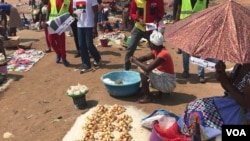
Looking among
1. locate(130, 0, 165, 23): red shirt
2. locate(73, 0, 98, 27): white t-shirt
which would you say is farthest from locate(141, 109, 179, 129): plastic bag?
locate(73, 0, 98, 27): white t-shirt

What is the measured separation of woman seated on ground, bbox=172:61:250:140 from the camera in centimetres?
345

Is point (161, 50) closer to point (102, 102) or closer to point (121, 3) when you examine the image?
point (102, 102)

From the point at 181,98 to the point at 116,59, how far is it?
3279mm

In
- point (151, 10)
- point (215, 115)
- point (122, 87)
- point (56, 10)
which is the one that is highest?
point (151, 10)

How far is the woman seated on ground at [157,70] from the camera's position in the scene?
604 centimetres

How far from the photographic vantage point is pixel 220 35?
312 centimetres

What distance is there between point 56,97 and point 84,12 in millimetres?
2013

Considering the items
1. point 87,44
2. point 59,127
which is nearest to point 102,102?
point 59,127

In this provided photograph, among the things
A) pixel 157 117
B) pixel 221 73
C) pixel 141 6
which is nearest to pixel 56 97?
pixel 141 6

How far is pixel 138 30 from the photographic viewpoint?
752cm

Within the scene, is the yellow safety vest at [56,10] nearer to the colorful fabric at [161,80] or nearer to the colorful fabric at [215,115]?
the colorful fabric at [161,80]

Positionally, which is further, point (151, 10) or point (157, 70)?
point (151, 10)

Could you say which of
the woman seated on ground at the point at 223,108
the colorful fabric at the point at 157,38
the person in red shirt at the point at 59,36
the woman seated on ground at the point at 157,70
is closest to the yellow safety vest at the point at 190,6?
the woman seated on ground at the point at 157,70

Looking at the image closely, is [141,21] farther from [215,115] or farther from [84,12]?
[215,115]
